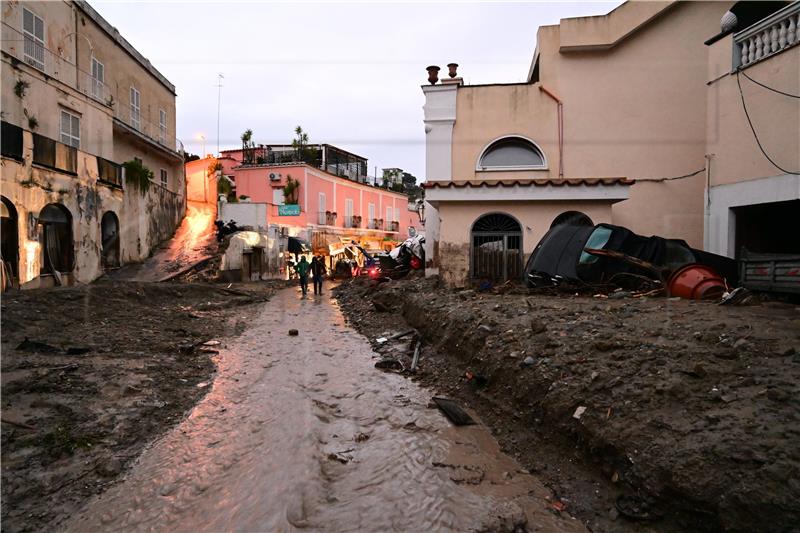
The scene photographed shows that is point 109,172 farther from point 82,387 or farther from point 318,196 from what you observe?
point 318,196

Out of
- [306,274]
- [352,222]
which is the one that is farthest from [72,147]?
[352,222]

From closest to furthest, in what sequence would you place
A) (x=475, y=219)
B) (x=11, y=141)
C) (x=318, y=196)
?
(x=11, y=141) → (x=475, y=219) → (x=318, y=196)

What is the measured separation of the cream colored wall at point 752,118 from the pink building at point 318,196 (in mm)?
22687

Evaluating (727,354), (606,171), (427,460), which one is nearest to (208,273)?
(606,171)

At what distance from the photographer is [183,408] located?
640 cm

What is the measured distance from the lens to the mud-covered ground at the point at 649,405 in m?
3.21

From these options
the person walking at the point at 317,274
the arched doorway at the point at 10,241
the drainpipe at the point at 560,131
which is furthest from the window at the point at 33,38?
the drainpipe at the point at 560,131

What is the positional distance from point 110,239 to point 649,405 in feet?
69.1

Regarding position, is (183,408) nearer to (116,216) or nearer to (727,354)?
(727,354)

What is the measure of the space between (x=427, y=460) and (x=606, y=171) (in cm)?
1328

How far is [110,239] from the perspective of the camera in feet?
62.8

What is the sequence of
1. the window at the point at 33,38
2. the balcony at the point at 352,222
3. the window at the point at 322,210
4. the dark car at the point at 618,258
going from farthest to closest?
1. the balcony at the point at 352,222
2. the window at the point at 322,210
3. the window at the point at 33,38
4. the dark car at the point at 618,258

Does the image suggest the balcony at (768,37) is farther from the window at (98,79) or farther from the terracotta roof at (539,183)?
the window at (98,79)

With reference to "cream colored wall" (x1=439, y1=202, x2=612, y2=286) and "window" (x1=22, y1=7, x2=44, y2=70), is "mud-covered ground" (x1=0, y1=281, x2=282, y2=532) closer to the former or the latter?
"cream colored wall" (x1=439, y1=202, x2=612, y2=286)
